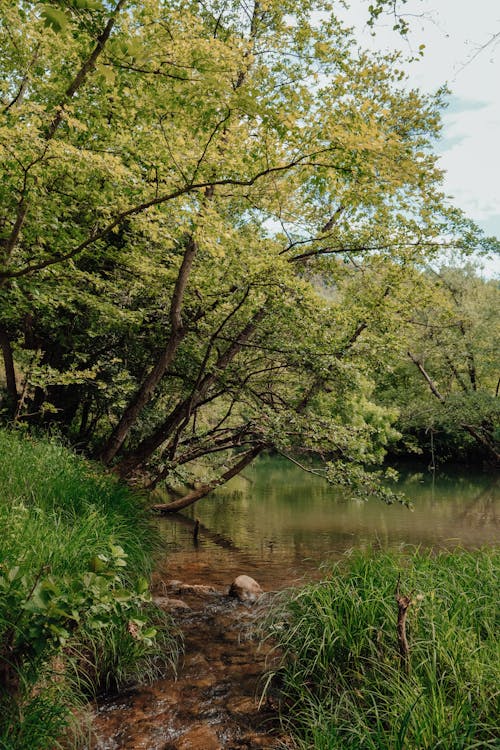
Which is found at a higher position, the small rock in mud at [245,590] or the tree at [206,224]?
the tree at [206,224]

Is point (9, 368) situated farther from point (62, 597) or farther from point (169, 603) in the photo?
point (62, 597)

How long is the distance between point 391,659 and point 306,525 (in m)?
10.4

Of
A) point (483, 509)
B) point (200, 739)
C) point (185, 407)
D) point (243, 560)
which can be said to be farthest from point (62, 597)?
point (483, 509)

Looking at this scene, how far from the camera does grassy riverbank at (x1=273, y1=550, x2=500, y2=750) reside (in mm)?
2789

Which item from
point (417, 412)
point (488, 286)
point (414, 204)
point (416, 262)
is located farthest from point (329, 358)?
point (488, 286)

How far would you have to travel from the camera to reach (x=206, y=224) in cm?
605

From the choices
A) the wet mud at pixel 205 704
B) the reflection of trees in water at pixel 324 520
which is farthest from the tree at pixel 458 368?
the wet mud at pixel 205 704

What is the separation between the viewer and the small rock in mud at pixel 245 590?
22.5 ft

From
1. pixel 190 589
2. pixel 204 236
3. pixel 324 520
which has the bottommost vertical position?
pixel 324 520

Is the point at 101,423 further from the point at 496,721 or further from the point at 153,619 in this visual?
the point at 496,721

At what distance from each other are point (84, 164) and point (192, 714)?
5261 millimetres

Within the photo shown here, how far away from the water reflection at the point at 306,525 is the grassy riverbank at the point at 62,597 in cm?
322

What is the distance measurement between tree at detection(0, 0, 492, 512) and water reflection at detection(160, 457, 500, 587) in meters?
1.90

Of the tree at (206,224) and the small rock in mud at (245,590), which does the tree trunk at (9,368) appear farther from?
the small rock in mud at (245,590)
